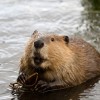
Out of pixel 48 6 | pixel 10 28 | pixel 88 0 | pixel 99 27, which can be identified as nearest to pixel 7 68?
pixel 10 28

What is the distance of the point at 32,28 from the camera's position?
859 cm

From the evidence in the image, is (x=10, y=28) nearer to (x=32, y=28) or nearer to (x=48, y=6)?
(x=32, y=28)

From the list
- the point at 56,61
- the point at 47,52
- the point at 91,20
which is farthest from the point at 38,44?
the point at 91,20

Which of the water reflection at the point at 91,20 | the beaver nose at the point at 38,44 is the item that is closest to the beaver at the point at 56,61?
the beaver nose at the point at 38,44

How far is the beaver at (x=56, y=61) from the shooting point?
5469 mm

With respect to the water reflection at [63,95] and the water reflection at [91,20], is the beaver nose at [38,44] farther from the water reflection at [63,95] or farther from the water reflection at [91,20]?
→ the water reflection at [91,20]

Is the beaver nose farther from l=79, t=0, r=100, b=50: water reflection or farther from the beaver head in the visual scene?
l=79, t=0, r=100, b=50: water reflection

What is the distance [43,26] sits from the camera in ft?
28.6

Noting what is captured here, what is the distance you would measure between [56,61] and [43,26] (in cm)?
313

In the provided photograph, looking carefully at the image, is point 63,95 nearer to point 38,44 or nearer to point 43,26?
point 38,44

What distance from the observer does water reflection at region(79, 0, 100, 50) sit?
8.24 metres

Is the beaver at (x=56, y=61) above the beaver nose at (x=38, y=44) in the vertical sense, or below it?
below

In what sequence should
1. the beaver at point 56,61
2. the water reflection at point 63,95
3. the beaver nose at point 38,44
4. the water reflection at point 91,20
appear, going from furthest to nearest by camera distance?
the water reflection at point 91,20 < the water reflection at point 63,95 < the beaver at point 56,61 < the beaver nose at point 38,44

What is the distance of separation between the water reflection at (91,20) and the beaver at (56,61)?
5.00 ft
